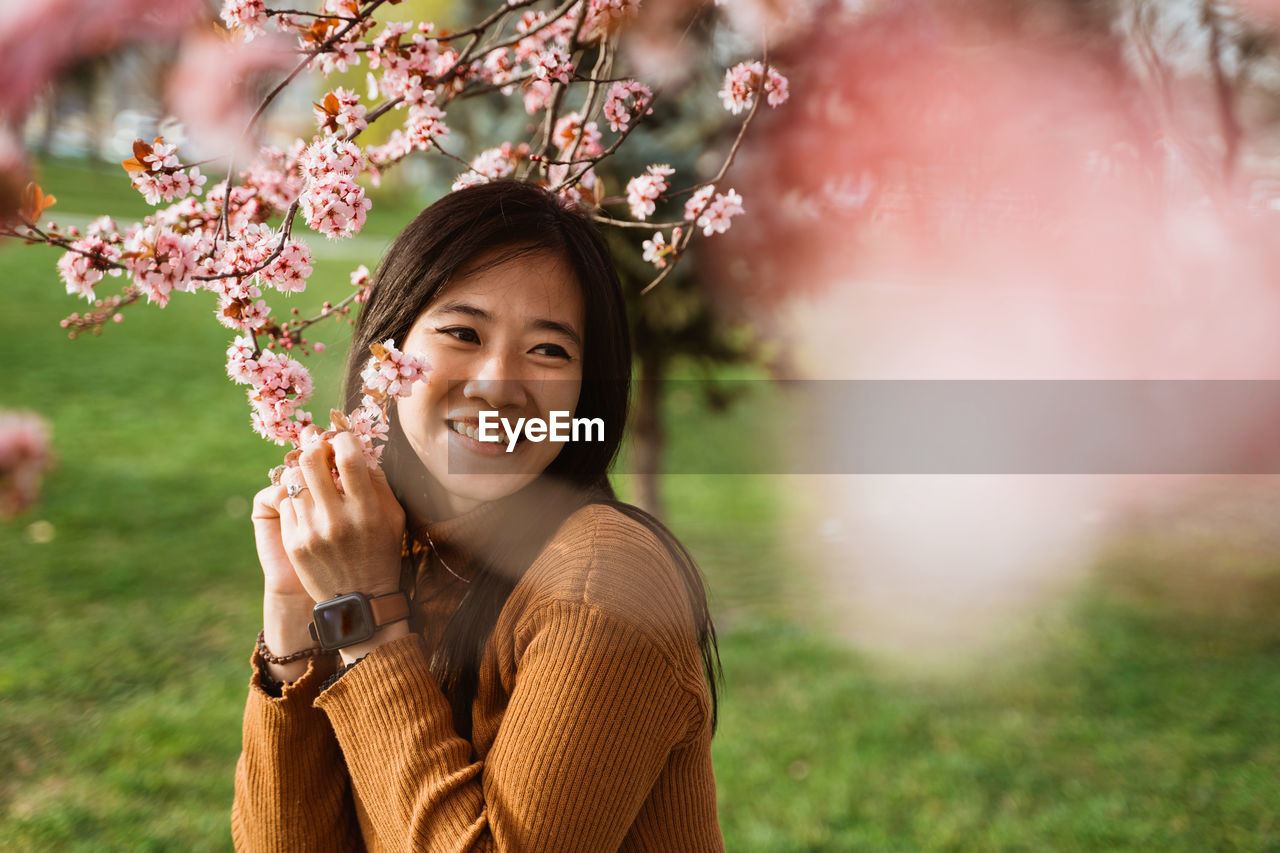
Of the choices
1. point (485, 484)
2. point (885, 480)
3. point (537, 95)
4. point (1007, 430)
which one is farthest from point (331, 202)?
point (885, 480)

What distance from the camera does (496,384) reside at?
3.47 ft

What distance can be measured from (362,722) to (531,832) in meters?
0.22

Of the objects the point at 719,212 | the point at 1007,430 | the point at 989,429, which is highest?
the point at 719,212

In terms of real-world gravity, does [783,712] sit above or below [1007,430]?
below

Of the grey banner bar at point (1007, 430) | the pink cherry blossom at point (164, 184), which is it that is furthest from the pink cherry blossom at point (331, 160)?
the grey banner bar at point (1007, 430)

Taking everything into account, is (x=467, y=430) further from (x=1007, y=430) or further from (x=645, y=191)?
(x=1007, y=430)

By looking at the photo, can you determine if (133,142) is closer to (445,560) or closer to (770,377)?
(445,560)

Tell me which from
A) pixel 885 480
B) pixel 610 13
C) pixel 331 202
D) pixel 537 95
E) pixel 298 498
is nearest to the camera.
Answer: pixel 298 498

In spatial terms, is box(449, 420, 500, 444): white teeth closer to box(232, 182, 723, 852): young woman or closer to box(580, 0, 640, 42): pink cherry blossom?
box(232, 182, 723, 852): young woman

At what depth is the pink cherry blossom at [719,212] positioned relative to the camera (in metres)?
1.48

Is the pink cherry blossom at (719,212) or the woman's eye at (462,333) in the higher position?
the pink cherry blossom at (719,212)

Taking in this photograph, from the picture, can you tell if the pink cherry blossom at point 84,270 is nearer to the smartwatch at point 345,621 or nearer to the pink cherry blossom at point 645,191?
the smartwatch at point 345,621

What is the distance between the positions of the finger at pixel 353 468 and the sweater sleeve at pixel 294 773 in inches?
10.3

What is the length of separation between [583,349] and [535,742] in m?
0.48
